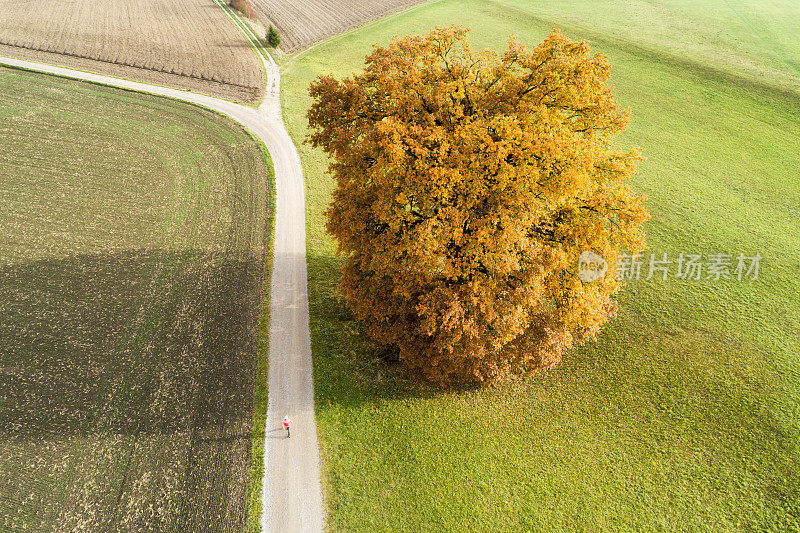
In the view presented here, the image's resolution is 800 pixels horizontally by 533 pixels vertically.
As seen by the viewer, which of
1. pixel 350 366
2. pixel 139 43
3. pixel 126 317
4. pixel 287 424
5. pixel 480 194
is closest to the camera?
pixel 480 194

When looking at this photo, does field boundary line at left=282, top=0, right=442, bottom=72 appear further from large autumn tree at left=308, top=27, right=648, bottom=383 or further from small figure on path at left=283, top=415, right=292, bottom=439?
small figure on path at left=283, top=415, right=292, bottom=439

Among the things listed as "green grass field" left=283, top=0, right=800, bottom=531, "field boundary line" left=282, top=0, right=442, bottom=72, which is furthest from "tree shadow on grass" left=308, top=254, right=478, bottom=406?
"field boundary line" left=282, top=0, right=442, bottom=72

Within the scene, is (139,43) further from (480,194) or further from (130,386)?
(480,194)

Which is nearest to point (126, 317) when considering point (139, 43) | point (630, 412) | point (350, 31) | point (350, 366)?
point (350, 366)

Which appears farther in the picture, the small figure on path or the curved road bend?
the small figure on path

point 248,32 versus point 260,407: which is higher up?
point 248,32

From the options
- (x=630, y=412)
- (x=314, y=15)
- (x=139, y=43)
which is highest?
(x=314, y=15)
